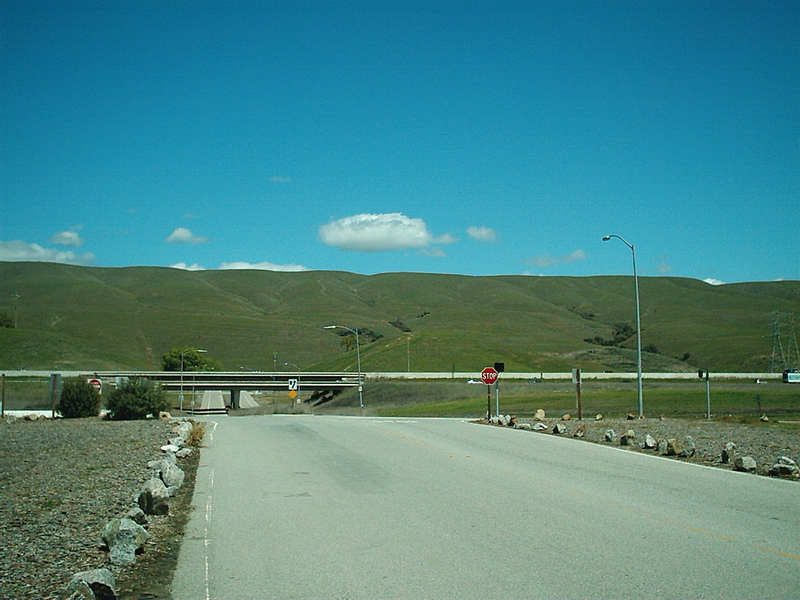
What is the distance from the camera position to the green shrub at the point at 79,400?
4294cm

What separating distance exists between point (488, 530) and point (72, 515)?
20.2 ft

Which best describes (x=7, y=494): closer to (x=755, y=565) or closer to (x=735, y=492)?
(x=755, y=565)

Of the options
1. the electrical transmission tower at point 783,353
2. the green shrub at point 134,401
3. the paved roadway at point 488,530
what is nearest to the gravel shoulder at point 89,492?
the paved roadway at point 488,530

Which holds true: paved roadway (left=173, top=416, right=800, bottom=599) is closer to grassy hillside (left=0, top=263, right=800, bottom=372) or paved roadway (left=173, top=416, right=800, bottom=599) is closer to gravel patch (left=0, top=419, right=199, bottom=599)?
gravel patch (left=0, top=419, right=199, bottom=599)

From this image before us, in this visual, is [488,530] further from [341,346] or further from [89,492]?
[341,346]

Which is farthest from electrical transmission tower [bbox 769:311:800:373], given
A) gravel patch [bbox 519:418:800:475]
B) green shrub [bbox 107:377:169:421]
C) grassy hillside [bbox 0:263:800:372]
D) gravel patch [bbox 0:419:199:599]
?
gravel patch [bbox 0:419:199:599]

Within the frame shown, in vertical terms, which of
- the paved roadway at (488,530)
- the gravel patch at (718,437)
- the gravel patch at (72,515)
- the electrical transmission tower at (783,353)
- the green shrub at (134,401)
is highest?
the electrical transmission tower at (783,353)

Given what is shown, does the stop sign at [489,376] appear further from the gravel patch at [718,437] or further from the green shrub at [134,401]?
the green shrub at [134,401]

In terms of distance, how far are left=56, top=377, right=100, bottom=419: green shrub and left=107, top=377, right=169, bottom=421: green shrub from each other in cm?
248

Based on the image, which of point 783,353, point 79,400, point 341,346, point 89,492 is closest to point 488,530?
point 89,492

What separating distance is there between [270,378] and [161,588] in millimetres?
94176

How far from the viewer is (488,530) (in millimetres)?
9945

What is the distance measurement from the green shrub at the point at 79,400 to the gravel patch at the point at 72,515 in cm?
2127

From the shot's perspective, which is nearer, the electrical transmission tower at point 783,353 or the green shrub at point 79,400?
the green shrub at point 79,400
